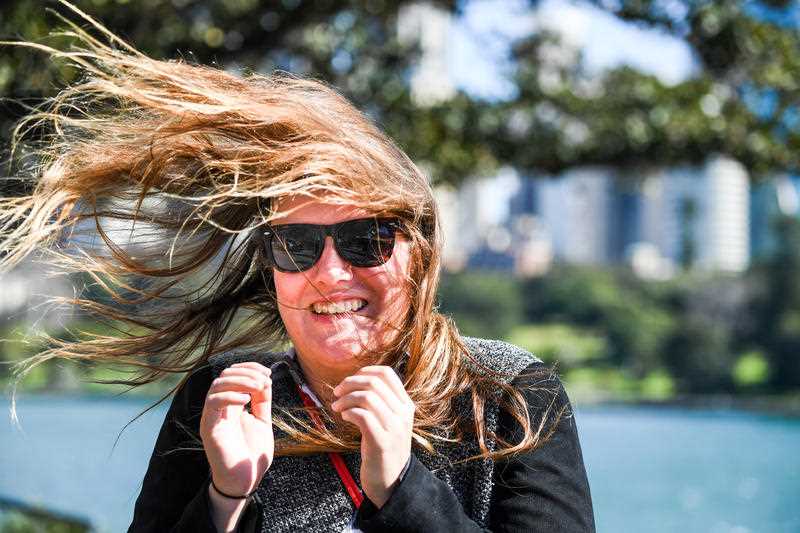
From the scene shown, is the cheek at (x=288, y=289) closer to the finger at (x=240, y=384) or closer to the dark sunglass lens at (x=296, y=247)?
the dark sunglass lens at (x=296, y=247)

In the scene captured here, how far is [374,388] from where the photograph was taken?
163cm

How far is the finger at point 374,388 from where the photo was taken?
1634 mm

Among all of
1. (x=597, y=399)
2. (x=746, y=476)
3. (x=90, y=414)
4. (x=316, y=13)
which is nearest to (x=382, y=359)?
(x=316, y=13)

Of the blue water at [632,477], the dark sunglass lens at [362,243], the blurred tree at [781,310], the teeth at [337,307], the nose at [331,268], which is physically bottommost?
the blurred tree at [781,310]

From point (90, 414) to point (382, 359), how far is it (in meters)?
32.5

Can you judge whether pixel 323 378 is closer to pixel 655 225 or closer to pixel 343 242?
A: pixel 343 242

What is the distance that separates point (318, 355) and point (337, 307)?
115mm

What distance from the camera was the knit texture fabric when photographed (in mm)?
1880

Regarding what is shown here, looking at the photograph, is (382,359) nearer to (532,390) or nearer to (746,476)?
(532,390)

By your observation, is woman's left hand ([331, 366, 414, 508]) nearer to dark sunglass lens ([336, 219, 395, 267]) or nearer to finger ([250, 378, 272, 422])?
finger ([250, 378, 272, 422])

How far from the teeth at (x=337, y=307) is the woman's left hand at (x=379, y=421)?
0.27 meters

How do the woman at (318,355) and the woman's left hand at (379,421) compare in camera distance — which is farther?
the woman at (318,355)

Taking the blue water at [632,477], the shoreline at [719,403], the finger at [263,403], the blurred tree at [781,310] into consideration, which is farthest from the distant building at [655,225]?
the finger at [263,403]

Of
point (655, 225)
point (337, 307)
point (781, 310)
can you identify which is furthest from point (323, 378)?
point (655, 225)
